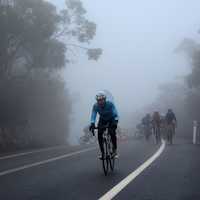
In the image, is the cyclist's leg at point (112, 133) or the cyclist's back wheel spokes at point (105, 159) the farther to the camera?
the cyclist's leg at point (112, 133)

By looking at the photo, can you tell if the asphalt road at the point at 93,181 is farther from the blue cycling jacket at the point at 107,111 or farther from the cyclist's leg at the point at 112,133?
the blue cycling jacket at the point at 107,111

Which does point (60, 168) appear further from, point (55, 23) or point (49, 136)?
point (49, 136)

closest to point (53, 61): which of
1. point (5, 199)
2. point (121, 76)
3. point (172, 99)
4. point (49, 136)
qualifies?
point (49, 136)

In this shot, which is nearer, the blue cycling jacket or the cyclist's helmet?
the cyclist's helmet

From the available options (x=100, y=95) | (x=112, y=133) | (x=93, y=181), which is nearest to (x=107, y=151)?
(x=112, y=133)

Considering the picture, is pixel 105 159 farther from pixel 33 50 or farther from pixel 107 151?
pixel 33 50

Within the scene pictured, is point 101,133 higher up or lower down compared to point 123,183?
higher up

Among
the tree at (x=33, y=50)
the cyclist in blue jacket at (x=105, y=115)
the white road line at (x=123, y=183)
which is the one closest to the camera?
the white road line at (x=123, y=183)

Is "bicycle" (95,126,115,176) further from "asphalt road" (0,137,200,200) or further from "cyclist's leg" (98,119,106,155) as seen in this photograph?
"asphalt road" (0,137,200,200)

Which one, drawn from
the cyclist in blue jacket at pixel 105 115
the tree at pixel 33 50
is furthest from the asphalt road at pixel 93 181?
the tree at pixel 33 50

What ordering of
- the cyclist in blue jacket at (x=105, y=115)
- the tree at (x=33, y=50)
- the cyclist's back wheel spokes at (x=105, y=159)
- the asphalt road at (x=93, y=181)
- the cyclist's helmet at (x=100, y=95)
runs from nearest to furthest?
the asphalt road at (x=93, y=181) < the cyclist's back wheel spokes at (x=105, y=159) < the cyclist's helmet at (x=100, y=95) < the cyclist in blue jacket at (x=105, y=115) < the tree at (x=33, y=50)

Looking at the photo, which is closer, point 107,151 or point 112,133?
point 107,151

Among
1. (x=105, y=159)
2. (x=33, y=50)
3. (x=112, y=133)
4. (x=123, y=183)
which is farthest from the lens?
(x=33, y=50)

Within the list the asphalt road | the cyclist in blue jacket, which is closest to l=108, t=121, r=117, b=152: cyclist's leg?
the cyclist in blue jacket
